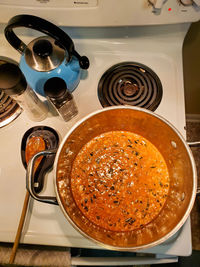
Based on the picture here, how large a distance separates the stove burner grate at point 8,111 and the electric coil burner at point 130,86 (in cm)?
31

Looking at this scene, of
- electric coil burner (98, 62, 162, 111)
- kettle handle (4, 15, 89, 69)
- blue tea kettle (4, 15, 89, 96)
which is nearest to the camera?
kettle handle (4, 15, 89, 69)

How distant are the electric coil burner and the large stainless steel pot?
0.34 ft

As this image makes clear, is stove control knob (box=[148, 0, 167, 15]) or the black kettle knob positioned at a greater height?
stove control knob (box=[148, 0, 167, 15])

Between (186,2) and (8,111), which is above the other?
(186,2)

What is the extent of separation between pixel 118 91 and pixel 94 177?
31 cm

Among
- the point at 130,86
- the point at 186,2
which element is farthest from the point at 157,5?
the point at 130,86

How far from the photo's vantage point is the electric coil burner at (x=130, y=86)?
708 millimetres

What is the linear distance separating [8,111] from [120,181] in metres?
0.47

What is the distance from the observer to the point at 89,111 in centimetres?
72

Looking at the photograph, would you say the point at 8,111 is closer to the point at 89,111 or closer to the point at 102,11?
the point at 89,111

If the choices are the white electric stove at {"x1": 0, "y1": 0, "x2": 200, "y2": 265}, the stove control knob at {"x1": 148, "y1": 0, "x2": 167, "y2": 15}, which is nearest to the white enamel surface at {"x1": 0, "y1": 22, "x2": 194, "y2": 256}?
the white electric stove at {"x1": 0, "y1": 0, "x2": 200, "y2": 265}

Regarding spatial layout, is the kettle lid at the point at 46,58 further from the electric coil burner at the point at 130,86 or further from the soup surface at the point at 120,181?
the soup surface at the point at 120,181

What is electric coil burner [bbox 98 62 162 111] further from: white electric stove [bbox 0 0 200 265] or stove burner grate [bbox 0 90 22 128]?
stove burner grate [bbox 0 90 22 128]

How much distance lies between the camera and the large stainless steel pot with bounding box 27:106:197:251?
0.50 m
